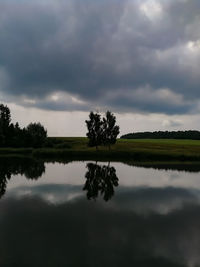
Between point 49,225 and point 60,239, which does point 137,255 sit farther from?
point 49,225

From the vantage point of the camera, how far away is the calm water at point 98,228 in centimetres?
946

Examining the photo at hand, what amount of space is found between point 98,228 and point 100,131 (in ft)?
241

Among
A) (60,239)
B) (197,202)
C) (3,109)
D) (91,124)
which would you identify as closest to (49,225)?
(60,239)

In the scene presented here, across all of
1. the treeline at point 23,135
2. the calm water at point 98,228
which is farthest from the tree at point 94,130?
the calm water at point 98,228

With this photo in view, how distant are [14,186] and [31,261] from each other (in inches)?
694

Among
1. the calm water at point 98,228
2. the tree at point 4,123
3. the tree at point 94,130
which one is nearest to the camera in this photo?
the calm water at point 98,228

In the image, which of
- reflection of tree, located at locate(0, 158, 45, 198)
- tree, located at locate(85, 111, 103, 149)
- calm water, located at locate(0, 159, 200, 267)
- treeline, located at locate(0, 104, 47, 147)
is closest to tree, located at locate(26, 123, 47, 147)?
treeline, located at locate(0, 104, 47, 147)

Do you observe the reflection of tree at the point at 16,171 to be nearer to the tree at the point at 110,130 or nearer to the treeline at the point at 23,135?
the tree at the point at 110,130

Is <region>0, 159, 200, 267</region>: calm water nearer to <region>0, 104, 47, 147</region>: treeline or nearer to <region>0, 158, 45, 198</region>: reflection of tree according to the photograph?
<region>0, 158, 45, 198</region>: reflection of tree

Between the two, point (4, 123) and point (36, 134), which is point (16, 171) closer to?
point (36, 134)

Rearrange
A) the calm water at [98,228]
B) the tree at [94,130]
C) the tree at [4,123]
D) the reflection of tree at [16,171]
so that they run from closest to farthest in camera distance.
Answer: the calm water at [98,228] → the reflection of tree at [16,171] → the tree at [94,130] → the tree at [4,123]

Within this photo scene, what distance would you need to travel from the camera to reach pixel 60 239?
11250 mm

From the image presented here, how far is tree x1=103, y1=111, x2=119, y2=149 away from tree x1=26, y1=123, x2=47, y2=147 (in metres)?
33.5

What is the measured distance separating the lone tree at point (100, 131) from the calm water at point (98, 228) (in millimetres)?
61923
